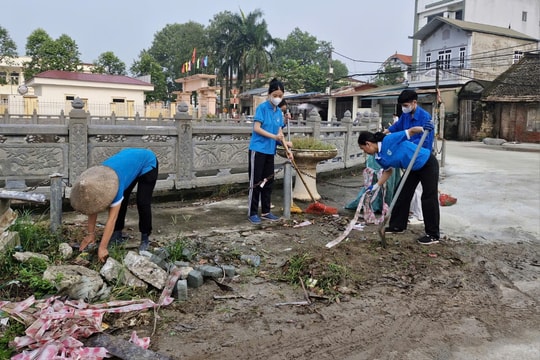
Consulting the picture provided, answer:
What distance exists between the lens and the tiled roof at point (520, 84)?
24.3 meters

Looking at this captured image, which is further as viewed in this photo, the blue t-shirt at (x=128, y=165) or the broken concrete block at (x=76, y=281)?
the blue t-shirt at (x=128, y=165)

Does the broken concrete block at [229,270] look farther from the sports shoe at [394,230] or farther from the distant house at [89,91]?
the distant house at [89,91]

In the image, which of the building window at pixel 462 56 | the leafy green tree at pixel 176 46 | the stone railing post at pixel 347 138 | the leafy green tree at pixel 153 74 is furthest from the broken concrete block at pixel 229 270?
the leafy green tree at pixel 176 46

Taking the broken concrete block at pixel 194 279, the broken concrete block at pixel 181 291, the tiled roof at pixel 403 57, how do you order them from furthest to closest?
the tiled roof at pixel 403 57, the broken concrete block at pixel 194 279, the broken concrete block at pixel 181 291

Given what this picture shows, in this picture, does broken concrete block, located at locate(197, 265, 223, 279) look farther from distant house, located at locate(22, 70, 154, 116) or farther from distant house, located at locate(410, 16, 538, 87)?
distant house, located at locate(410, 16, 538, 87)

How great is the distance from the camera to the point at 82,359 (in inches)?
100

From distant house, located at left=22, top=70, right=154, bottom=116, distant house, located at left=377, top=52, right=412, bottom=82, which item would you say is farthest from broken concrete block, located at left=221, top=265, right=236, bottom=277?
distant house, located at left=377, top=52, right=412, bottom=82

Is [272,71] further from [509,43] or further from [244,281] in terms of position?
[244,281]

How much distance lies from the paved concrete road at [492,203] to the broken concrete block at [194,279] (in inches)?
127

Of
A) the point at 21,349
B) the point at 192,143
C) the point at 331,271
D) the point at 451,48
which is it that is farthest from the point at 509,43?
the point at 21,349

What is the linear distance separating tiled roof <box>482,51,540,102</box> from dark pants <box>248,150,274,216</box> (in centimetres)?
2242

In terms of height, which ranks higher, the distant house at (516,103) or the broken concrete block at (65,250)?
the distant house at (516,103)

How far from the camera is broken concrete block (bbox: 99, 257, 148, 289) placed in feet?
11.3

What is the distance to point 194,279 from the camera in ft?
11.9
